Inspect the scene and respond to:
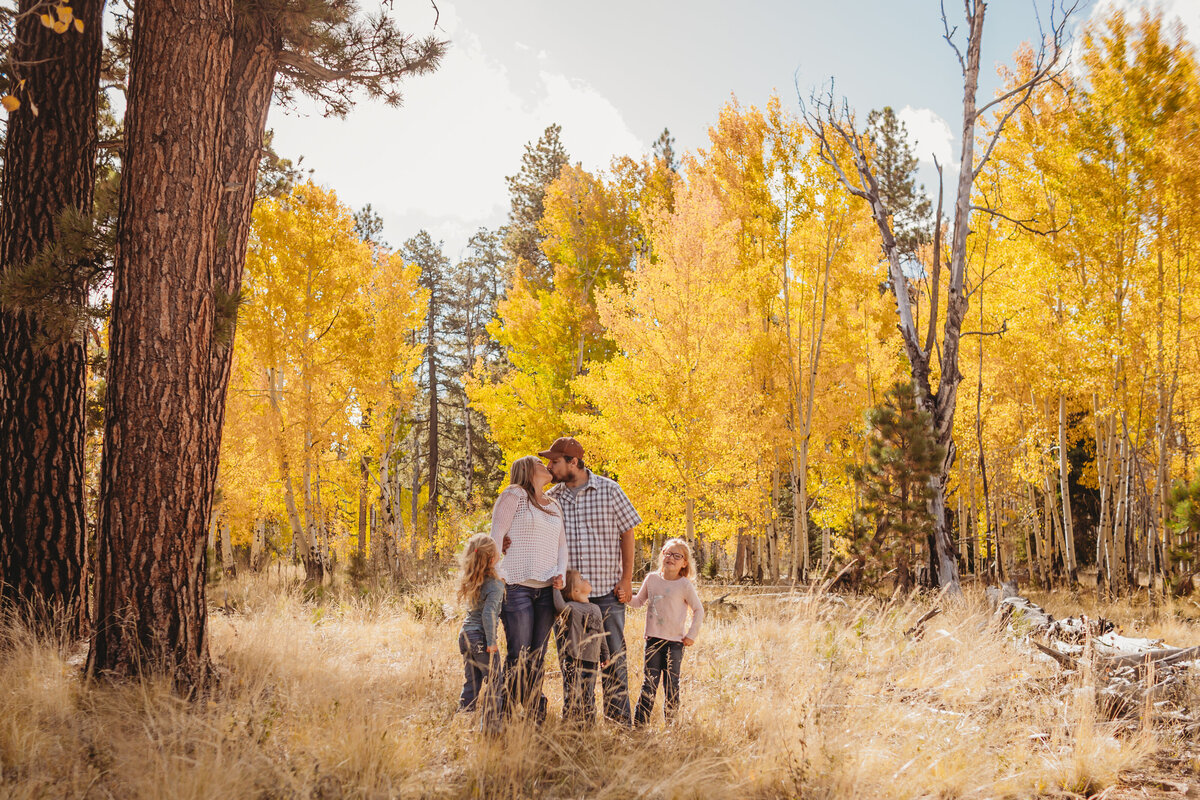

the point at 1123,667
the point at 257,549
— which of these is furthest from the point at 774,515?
the point at 257,549

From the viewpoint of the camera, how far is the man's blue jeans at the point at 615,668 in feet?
12.2

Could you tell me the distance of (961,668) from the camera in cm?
504

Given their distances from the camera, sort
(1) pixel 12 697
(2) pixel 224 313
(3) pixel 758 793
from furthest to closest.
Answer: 1. (2) pixel 224 313
2. (1) pixel 12 697
3. (3) pixel 758 793

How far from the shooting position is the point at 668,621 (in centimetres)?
397

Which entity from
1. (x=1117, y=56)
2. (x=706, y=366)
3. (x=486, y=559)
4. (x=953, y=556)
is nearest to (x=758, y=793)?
(x=486, y=559)

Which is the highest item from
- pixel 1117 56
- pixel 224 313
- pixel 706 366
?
pixel 1117 56

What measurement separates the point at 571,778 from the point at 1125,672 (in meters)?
4.16

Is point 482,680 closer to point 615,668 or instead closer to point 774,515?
point 615,668

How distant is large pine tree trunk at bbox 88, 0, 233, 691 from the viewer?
3742 mm

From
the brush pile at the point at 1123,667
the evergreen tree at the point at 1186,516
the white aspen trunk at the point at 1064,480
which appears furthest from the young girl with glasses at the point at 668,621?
the evergreen tree at the point at 1186,516

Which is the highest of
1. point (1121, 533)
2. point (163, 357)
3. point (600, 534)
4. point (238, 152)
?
point (238, 152)

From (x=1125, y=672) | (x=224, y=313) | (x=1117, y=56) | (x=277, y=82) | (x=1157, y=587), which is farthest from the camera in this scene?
(x=1157, y=587)

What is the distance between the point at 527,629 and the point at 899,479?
280 inches

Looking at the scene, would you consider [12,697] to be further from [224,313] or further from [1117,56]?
[1117,56]
